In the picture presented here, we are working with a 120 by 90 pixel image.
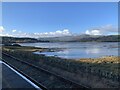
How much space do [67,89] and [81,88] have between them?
0.93 m

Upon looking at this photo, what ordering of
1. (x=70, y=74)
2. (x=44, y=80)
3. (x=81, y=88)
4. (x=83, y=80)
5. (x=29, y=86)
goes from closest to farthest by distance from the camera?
(x=81, y=88)
(x=29, y=86)
(x=83, y=80)
(x=44, y=80)
(x=70, y=74)

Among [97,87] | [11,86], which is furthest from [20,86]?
[97,87]

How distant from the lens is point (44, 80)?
19250mm

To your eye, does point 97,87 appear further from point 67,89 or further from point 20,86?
point 20,86

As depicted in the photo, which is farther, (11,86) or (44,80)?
(44,80)

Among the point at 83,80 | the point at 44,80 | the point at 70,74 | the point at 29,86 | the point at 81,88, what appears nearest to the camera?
the point at 81,88

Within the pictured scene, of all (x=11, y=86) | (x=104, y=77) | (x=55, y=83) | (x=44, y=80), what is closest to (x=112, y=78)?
(x=104, y=77)

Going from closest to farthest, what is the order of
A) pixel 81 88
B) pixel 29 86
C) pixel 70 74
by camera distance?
pixel 81 88 < pixel 29 86 < pixel 70 74

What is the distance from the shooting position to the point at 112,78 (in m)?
17.1

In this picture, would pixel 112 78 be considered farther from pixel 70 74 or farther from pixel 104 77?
pixel 70 74

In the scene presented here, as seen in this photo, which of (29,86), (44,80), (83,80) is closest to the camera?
(29,86)

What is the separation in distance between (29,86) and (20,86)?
0.78 m

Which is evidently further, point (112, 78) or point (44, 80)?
point (44, 80)

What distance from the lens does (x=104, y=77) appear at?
17.8 meters
